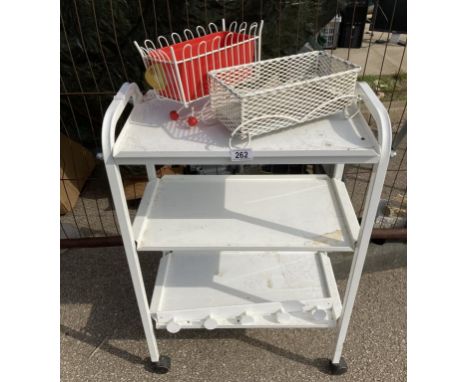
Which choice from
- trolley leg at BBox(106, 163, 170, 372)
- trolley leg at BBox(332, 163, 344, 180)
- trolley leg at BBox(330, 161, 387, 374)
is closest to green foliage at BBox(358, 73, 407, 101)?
trolley leg at BBox(332, 163, 344, 180)

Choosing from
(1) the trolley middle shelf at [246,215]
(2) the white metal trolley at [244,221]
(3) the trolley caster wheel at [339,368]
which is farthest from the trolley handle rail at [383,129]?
(3) the trolley caster wheel at [339,368]

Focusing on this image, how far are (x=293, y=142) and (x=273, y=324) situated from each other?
73 centimetres

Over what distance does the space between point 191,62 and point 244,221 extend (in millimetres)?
524

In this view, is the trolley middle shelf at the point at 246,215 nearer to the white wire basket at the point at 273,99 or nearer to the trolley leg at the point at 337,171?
the trolley leg at the point at 337,171

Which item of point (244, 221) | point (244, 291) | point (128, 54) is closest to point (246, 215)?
point (244, 221)

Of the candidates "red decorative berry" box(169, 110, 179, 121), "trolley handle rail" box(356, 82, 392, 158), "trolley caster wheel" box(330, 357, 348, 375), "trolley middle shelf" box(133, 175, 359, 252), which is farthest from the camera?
"trolley caster wheel" box(330, 357, 348, 375)

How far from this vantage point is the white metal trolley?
2.89ft

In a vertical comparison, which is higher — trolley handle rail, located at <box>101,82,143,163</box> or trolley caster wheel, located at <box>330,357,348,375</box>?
trolley handle rail, located at <box>101,82,143,163</box>

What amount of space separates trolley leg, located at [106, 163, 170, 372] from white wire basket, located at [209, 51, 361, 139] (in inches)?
12.5

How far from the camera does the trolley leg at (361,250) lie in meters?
0.92

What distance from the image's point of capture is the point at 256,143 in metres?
0.89

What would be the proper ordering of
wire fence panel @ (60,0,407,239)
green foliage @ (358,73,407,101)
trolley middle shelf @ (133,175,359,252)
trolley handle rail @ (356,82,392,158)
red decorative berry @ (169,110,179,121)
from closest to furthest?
trolley handle rail @ (356,82,392,158) → red decorative berry @ (169,110,179,121) → trolley middle shelf @ (133,175,359,252) → wire fence panel @ (60,0,407,239) → green foliage @ (358,73,407,101)

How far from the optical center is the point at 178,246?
1.08 meters

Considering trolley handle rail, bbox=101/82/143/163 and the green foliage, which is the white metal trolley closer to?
trolley handle rail, bbox=101/82/143/163
